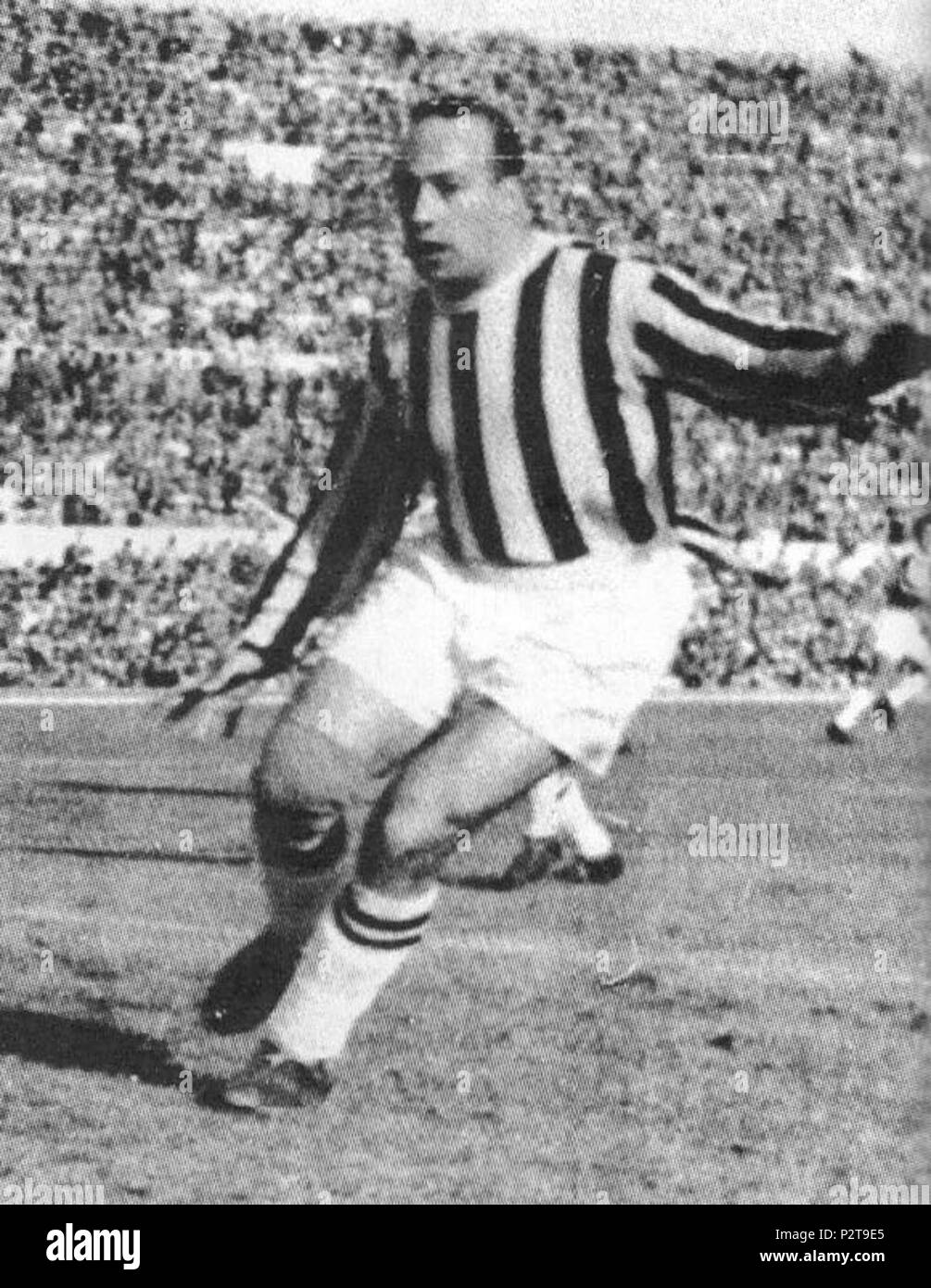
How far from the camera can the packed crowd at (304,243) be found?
159 inches

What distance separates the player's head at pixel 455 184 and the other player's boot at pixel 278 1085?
145 centimetres

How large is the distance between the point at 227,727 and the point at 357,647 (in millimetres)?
291

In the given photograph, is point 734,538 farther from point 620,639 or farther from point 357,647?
point 357,647

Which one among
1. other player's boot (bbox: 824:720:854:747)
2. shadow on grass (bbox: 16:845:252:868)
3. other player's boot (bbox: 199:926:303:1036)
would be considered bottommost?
other player's boot (bbox: 199:926:303:1036)

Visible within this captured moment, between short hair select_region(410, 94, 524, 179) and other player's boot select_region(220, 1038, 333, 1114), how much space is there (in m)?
1.68

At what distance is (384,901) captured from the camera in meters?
3.99

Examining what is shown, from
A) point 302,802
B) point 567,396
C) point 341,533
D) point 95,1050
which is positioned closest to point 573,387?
point 567,396

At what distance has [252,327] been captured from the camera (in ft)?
13.9

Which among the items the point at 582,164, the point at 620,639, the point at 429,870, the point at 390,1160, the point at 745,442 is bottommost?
the point at 390,1160

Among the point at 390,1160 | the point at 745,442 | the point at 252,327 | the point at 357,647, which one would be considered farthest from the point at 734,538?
the point at 390,1160

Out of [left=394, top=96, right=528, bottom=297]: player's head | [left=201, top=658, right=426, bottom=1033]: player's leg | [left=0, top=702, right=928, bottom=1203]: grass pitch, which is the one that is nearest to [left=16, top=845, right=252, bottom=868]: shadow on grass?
[left=0, top=702, right=928, bottom=1203]: grass pitch

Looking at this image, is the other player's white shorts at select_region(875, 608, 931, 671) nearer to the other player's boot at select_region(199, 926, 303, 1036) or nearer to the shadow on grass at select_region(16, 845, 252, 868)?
the other player's boot at select_region(199, 926, 303, 1036)

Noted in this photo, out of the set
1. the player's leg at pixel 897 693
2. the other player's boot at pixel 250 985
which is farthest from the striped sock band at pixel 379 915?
the player's leg at pixel 897 693

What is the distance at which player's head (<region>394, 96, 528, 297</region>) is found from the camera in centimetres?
402
